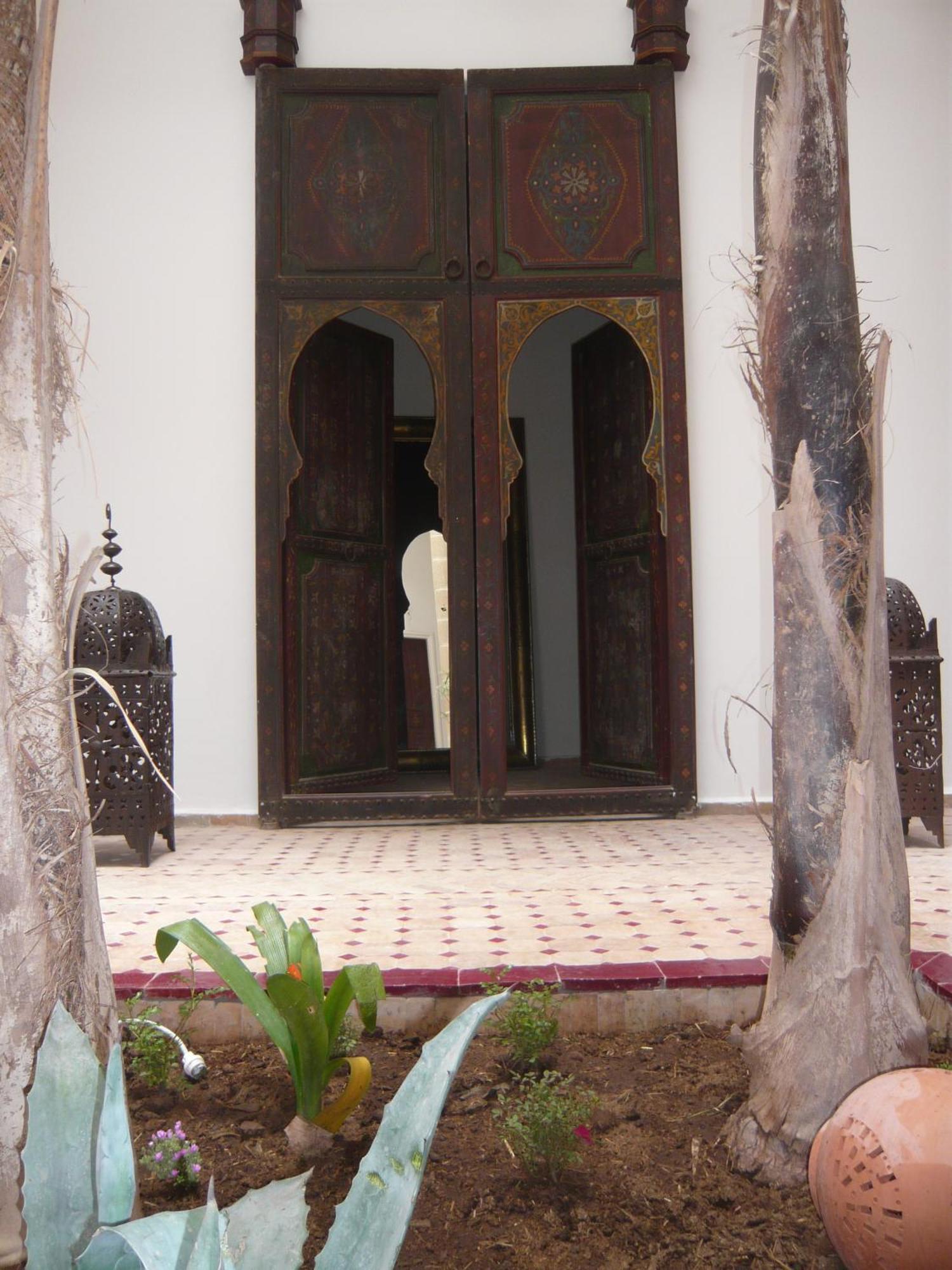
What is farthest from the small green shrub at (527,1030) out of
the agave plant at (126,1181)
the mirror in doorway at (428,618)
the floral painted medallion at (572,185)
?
the mirror in doorway at (428,618)

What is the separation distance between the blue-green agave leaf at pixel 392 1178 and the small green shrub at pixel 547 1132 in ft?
1.45

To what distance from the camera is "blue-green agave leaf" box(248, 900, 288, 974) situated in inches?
82.9

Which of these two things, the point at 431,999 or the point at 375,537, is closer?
the point at 431,999

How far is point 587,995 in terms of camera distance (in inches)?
99.3

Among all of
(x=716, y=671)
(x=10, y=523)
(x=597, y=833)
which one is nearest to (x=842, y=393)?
(x=10, y=523)

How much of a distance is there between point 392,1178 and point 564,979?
4.00ft

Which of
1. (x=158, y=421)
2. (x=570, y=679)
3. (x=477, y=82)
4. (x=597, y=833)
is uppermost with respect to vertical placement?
(x=477, y=82)

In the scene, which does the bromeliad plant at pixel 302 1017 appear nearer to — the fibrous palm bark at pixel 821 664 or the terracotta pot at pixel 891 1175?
the fibrous palm bark at pixel 821 664

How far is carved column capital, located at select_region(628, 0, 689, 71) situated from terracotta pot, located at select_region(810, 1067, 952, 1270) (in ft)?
17.5

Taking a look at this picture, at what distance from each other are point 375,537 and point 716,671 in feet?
6.35

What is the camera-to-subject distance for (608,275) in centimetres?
565

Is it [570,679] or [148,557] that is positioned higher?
[148,557]

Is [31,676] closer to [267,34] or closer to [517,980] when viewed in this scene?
[517,980]

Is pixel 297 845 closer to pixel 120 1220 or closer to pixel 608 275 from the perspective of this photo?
pixel 608 275
